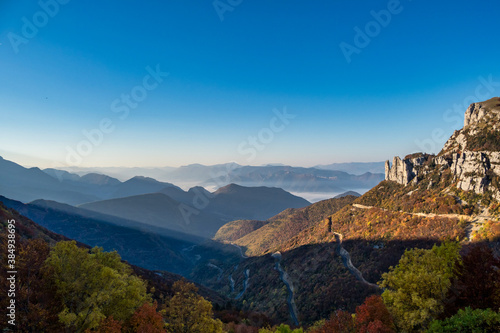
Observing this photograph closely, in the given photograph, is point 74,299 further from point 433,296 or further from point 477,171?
point 477,171

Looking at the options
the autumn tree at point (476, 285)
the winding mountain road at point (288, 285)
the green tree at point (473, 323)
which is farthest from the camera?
the winding mountain road at point (288, 285)

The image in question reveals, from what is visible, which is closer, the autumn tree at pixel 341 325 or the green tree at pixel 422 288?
the autumn tree at pixel 341 325

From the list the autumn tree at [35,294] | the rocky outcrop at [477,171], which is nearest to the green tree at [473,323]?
the autumn tree at [35,294]

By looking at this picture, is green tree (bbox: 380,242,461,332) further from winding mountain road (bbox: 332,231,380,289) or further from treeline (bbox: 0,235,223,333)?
winding mountain road (bbox: 332,231,380,289)

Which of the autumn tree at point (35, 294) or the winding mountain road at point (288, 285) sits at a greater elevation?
the autumn tree at point (35, 294)

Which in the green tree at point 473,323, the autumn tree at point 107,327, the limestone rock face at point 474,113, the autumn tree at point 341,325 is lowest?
the autumn tree at point 341,325

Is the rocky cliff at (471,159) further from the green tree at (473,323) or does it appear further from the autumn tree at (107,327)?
the autumn tree at (107,327)

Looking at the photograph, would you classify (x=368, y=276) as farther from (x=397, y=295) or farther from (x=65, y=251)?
(x=65, y=251)
